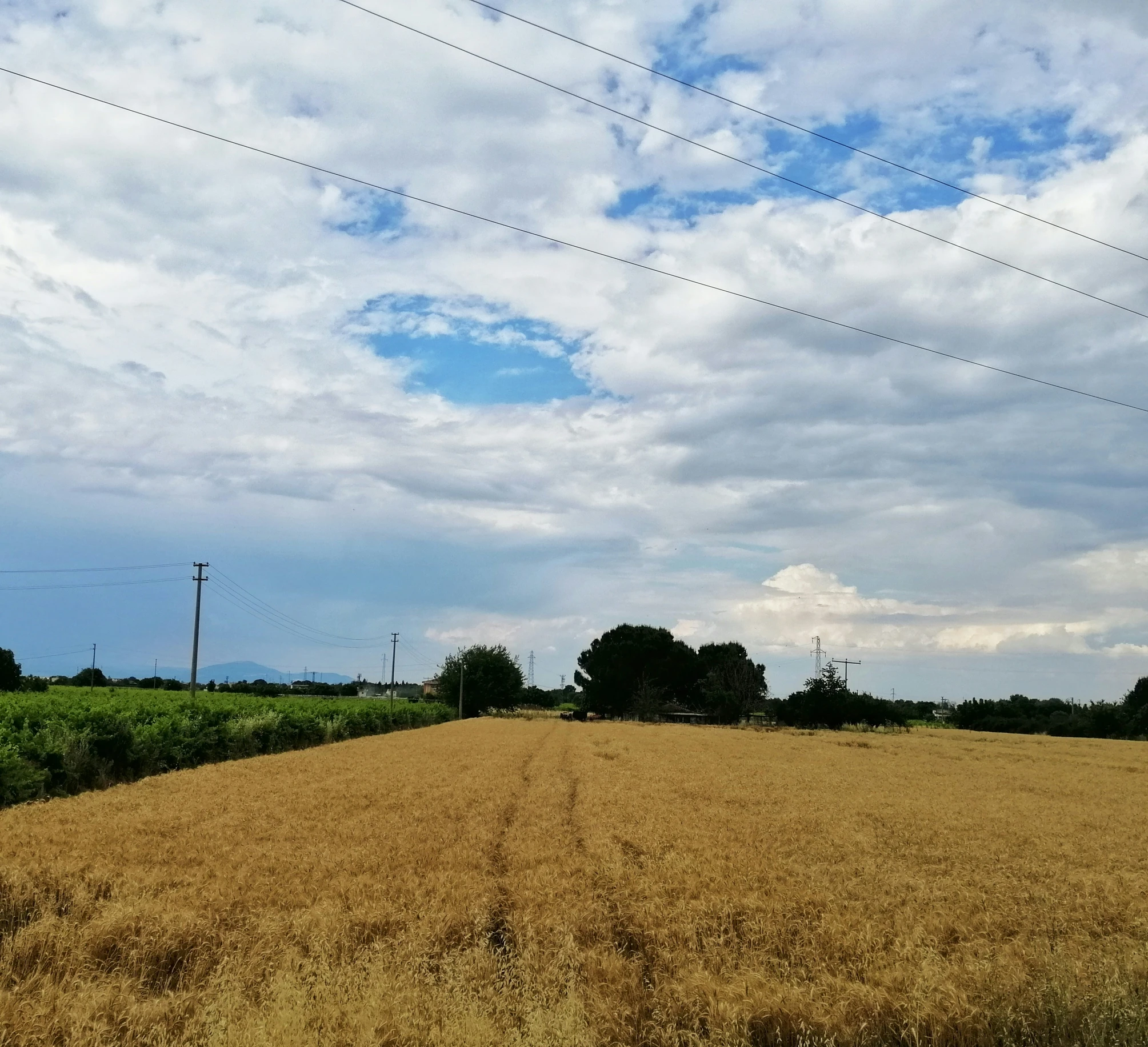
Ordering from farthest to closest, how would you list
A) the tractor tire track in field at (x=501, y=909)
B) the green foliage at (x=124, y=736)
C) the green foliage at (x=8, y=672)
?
the green foliage at (x=8, y=672)
the green foliage at (x=124, y=736)
the tractor tire track in field at (x=501, y=909)

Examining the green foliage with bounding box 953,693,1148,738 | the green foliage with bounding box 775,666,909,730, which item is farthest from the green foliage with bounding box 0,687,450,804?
the green foliage with bounding box 953,693,1148,738

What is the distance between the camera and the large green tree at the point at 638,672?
130 m

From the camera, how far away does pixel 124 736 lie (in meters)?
27.3

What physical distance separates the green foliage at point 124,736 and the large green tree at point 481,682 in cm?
7595

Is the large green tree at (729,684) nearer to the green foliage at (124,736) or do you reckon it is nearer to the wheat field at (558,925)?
the green foliage at (124,736)

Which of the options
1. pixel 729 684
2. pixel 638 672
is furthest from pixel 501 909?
pixel 638 672

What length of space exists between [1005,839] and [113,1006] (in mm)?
14256

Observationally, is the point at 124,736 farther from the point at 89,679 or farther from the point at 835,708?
the point at 89,679

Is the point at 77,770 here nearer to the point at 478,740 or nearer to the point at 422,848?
the point at 422,848

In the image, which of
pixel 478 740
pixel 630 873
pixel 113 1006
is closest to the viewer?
pixel 113 1006

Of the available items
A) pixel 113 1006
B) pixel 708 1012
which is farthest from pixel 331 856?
pixel 708 1012

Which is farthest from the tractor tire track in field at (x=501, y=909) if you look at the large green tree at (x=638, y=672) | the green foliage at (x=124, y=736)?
the large green tree at (x=638, y=672)

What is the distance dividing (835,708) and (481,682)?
187ft

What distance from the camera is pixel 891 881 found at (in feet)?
36.6
